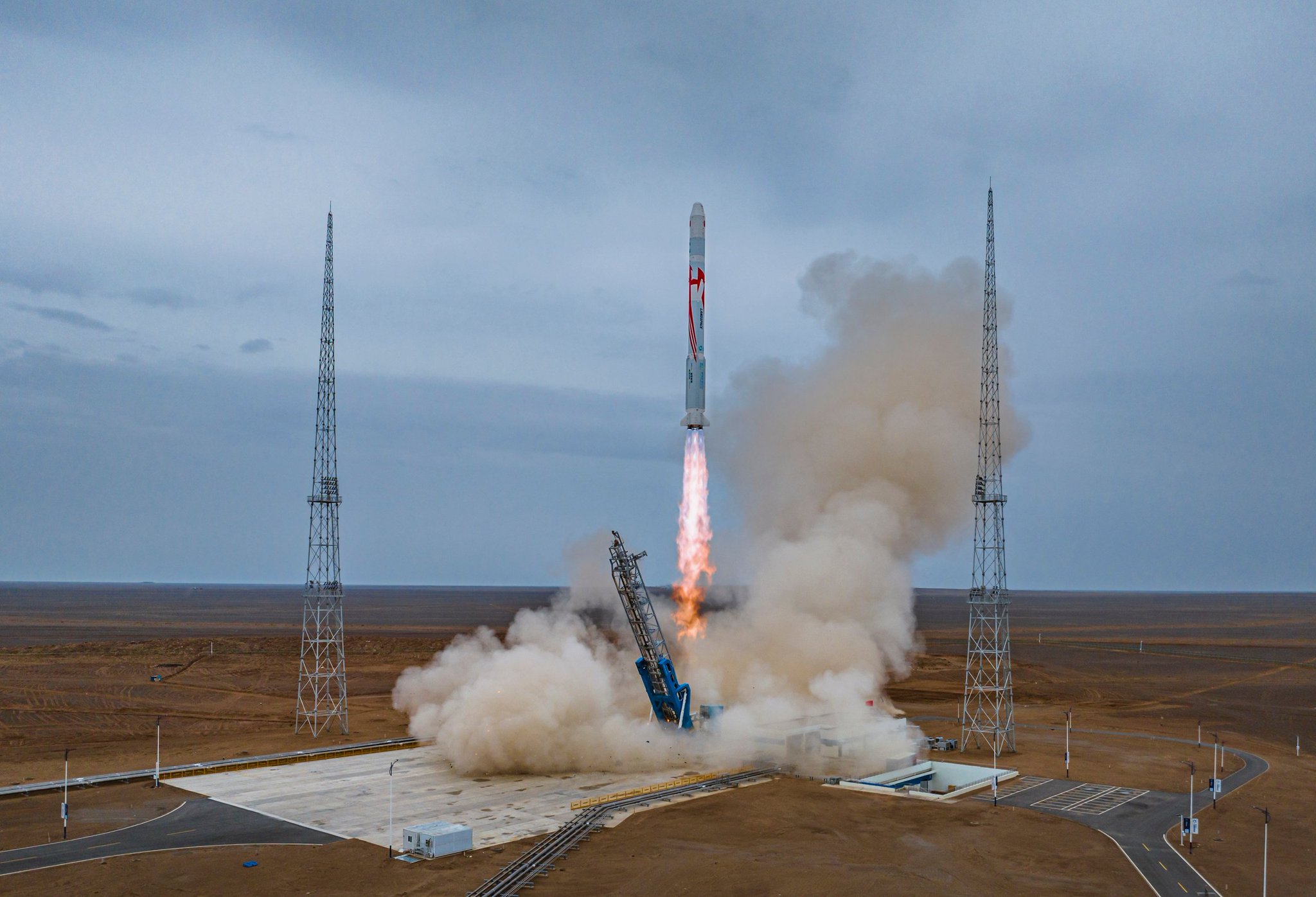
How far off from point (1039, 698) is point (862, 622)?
29099 millimetres

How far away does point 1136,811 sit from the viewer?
1647 inches

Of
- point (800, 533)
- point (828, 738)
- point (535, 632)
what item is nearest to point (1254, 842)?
point (828, 738)

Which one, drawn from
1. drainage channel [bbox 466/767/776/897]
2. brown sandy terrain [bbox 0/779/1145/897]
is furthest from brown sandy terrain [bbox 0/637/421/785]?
drainage channel [bbox 466/767/776/897]

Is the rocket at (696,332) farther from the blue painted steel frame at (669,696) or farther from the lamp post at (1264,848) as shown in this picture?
the lamp post at (1264,848)

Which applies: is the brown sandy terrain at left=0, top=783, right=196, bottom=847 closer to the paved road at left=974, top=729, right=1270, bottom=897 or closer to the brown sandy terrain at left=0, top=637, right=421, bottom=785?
the brown sandy terrain at left=0, top=637, right=421, bottom=785

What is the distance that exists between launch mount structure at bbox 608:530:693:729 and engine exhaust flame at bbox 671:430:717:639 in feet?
20.9

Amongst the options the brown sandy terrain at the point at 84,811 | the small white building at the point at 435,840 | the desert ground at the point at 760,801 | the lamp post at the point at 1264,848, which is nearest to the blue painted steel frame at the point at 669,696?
the desert ground at the point at 760,801

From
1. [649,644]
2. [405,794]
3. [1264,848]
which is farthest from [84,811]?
[1264,848]

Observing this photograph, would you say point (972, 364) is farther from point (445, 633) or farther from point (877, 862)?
point (445, 633)

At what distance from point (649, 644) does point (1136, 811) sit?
70.2ft

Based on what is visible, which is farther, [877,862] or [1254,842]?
[1254,842]

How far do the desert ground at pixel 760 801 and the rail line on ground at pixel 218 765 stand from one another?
1122 mm

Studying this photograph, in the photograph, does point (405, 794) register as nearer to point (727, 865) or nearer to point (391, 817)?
point (391, 817)

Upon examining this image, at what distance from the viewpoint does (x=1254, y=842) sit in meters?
37.8
